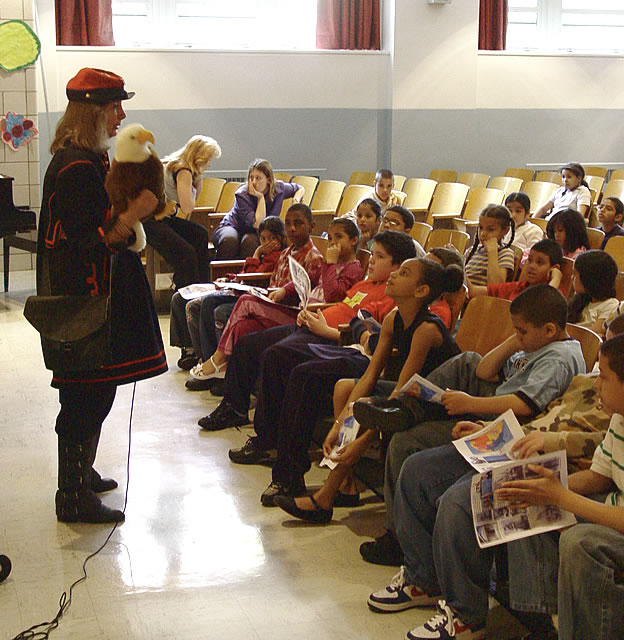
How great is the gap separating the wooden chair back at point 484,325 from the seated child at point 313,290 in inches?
33.0

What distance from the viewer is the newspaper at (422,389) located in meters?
2.56

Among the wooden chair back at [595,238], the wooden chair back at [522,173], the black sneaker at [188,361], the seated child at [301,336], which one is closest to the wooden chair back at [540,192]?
the wooden chair back at [522,173]

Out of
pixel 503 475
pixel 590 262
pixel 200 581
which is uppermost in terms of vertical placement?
pixel 590 262

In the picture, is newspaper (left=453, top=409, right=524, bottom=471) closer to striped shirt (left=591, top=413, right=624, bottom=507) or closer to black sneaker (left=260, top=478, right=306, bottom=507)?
striped shirt (left=591, top=413, right=624, bottom=507)

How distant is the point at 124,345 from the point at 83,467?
48 centimetres

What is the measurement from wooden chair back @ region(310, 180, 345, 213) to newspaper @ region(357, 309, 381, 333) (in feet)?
12.5

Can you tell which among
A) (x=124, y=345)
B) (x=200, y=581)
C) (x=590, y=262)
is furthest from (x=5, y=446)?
(x=590, y=262)

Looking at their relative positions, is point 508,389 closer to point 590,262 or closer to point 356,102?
point 590,262

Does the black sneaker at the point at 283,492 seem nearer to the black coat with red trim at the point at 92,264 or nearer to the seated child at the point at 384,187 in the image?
the black coat with red trim at the point at 92,264

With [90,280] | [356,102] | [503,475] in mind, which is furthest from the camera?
[356,102]

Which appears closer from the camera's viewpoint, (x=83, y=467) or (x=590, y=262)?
(x=83, y=467)

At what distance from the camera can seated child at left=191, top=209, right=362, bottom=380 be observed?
12.7 feet

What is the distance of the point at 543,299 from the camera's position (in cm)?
243

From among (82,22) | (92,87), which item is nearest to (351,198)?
(82,22)
